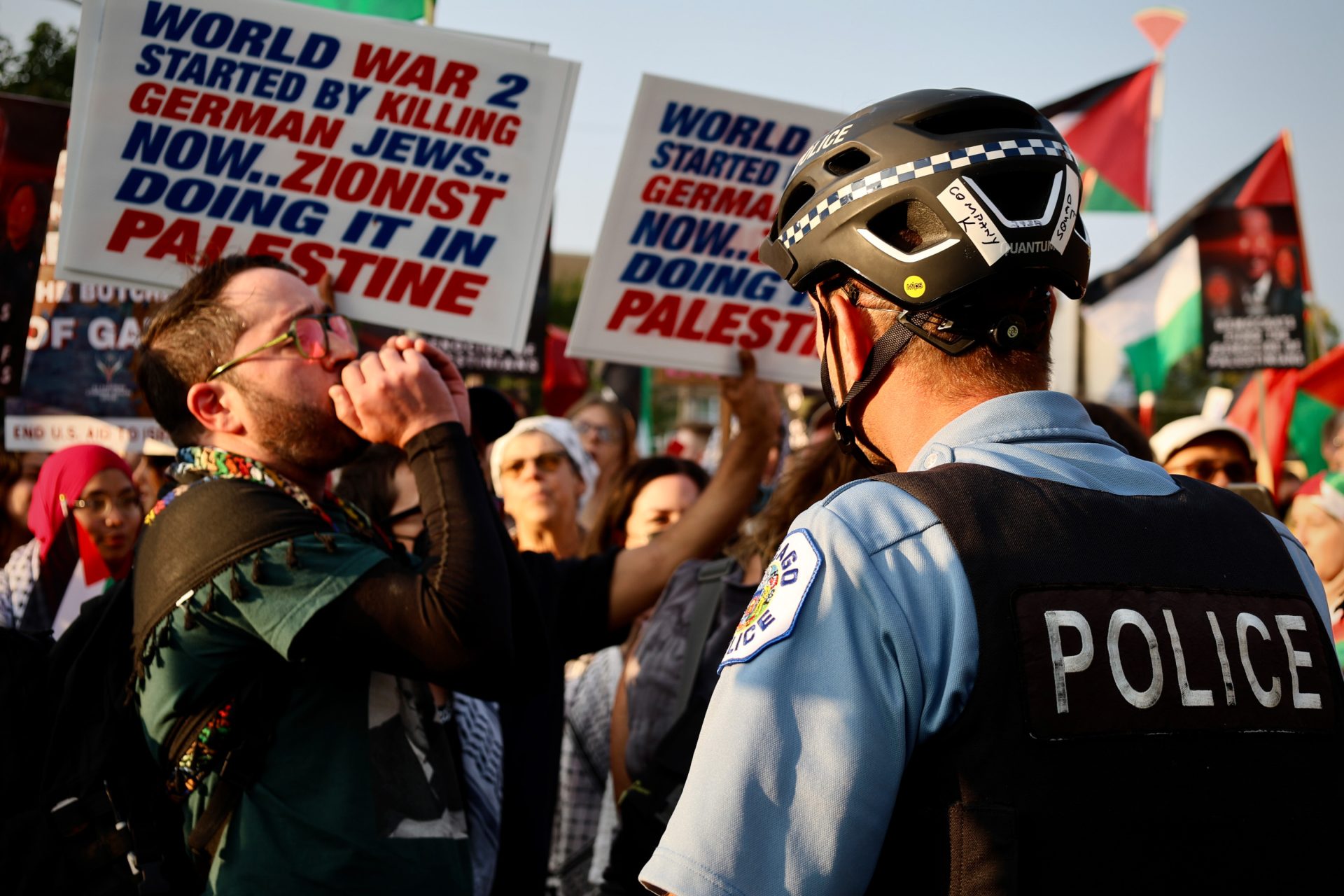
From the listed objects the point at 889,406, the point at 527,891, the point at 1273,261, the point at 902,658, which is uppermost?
the point at 1273,261

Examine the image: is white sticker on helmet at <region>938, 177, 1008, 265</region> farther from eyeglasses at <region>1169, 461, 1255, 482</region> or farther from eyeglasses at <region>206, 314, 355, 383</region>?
eyeglasses at <region>1169, 461, 1255, 482</region>

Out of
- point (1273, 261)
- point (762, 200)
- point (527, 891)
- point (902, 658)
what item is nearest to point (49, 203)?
point (762, 200)

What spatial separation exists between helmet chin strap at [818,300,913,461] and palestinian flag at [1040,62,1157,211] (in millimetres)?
9154

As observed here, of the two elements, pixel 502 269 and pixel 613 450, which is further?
pixel 613 450

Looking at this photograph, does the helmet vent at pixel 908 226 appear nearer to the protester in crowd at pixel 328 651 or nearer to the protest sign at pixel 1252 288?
the protester in crowd at pixel 328 651

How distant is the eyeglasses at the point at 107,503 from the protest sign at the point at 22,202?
1.56ft

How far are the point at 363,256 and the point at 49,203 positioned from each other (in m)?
1.41

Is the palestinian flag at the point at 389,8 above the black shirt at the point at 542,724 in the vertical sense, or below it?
above

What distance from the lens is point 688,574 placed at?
386 centimetres

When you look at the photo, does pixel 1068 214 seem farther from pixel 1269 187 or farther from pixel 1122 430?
pixel 1269 187

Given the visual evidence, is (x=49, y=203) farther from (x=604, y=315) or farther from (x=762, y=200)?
(x=762, y=200)

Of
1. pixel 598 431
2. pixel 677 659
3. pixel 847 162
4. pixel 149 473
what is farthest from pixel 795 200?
pixel 598 431

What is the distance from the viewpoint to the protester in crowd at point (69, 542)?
165 inches

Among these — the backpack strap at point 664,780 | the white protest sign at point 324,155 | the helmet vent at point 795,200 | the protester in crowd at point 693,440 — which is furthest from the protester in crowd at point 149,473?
the protester in crowd at point 693,440
